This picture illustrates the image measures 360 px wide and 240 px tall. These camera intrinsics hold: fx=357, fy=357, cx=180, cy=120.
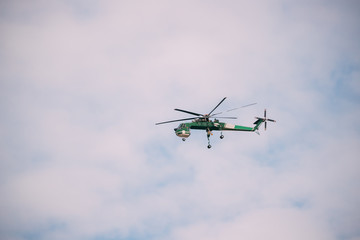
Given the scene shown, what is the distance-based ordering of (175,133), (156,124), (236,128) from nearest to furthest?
(156,124), (175,133), (236,128)

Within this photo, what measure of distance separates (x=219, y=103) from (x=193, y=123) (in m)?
7.96

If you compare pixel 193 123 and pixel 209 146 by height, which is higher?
pixel 193 123

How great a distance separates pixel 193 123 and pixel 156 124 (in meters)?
9.86

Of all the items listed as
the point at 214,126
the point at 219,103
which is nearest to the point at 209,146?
the point at 214,126

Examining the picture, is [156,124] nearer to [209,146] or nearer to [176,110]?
[176,110]

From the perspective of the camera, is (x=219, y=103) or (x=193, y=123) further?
(x=193, y=123)

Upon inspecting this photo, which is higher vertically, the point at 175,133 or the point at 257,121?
the point at 257,121

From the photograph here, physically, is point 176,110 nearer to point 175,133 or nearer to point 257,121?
point 175,133

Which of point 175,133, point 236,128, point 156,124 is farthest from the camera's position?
point 236,128

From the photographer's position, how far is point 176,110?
67938 millimetres

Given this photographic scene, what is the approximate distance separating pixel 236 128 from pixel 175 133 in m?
14.6

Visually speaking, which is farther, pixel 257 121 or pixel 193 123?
pixel 257 121

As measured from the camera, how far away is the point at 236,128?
78750 millimetres

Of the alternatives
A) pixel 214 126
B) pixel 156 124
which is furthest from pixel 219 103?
pixel 156 124
